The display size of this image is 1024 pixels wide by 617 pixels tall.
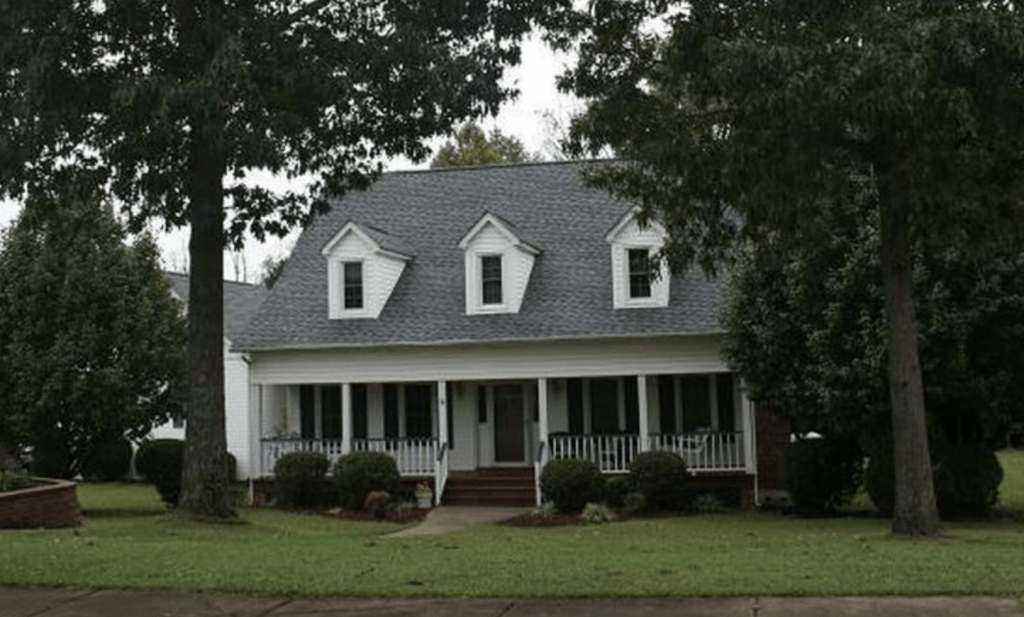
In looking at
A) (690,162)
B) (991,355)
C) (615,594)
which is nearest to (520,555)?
(615,594)

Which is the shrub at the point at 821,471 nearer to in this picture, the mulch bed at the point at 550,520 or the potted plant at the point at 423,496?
the mulch bed at the point at 550,520

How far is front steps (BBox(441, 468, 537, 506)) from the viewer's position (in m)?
26.3

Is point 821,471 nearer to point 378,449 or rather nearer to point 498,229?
point 498,229

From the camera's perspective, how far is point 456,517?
24.2 metres

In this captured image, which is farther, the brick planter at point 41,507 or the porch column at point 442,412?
the porch column at point 442,412

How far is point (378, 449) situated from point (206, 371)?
32.5 feet

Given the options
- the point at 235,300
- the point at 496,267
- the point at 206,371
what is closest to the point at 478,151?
the point at 235,300

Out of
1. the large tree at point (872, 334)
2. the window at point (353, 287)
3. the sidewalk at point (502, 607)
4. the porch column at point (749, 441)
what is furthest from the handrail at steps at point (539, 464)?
the sidewalk at point (502, 607)

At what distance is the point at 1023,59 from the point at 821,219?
4425 millimetres

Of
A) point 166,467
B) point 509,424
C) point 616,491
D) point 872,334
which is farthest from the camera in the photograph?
point 509,424

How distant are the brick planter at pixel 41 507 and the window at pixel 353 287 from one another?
1014 cm

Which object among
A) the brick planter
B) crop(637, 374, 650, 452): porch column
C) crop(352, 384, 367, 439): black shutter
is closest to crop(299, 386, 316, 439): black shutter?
crop(352, 384, 367, 439): black shutter

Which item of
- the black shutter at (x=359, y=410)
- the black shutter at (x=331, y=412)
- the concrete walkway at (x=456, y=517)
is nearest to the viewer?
the concrete walkway at (x=456, y=517)

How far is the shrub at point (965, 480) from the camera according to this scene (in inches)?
804
